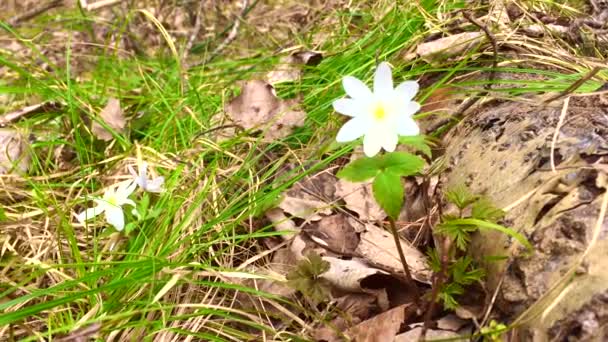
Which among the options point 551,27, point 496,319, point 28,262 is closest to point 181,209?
point 28,262

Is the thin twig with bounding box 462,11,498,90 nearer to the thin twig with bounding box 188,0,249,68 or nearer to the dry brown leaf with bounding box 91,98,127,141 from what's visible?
the dry brown leaf with bounding box 91,98,127,141

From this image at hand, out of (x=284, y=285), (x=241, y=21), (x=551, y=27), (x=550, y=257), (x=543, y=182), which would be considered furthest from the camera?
(x=241, y=21)

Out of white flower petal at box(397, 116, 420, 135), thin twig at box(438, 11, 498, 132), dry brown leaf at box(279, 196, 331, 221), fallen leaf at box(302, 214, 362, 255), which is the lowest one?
fallen leaf at box(302, 214, 362, 255)

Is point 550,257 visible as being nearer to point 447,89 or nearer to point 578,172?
point 578,172

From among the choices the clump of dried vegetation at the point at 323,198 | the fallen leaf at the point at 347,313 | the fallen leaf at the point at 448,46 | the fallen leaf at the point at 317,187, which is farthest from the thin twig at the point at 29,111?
the fallen leaf at the point at 347,313

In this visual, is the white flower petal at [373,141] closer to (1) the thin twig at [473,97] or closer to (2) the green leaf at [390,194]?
(2) the green leaf at [390,194]

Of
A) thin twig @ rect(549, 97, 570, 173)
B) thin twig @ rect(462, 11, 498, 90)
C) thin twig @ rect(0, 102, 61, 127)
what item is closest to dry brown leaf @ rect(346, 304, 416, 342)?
thin twig @ rect(549, 97, 570, 173)
